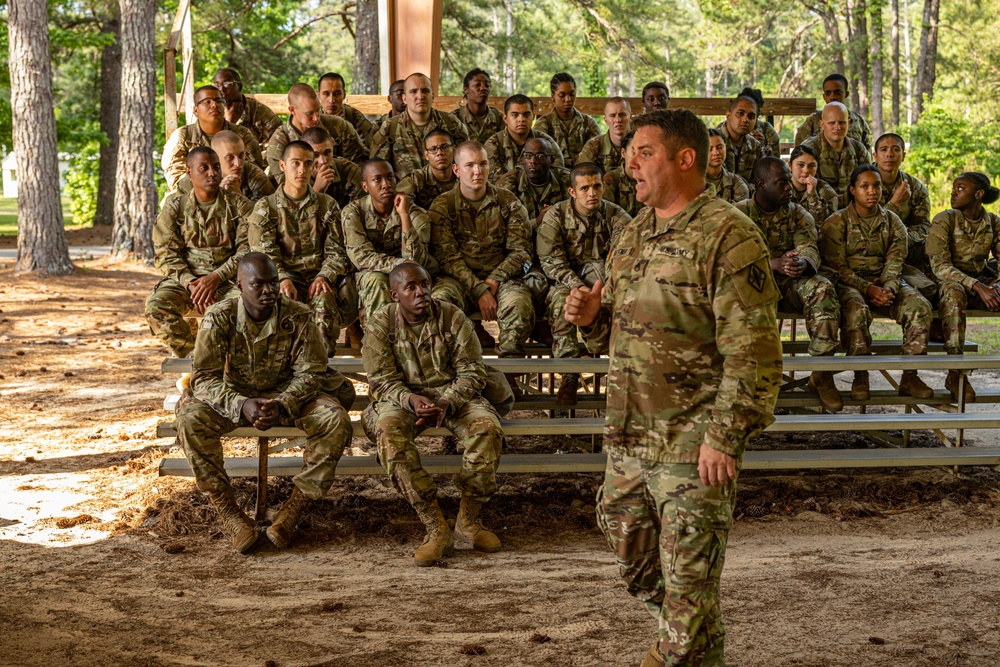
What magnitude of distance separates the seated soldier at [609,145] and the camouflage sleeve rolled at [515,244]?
1.53m

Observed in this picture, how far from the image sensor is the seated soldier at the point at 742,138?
9102 millimetres

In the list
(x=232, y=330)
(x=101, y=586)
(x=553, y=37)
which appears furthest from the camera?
(x=553, y=37)

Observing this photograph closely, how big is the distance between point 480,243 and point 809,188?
2.72 m

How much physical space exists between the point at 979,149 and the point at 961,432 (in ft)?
56.3

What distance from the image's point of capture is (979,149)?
2225 centimetres

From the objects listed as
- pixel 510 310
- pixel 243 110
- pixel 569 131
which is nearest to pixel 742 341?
pixel 510 310

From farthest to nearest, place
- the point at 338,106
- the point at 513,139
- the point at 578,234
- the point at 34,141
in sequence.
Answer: the point at 34,141 < the point at 338,106 < the point at 513,139 < the point at 578,234

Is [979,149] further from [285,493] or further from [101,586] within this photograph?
[101,586]

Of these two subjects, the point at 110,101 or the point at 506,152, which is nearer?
the point at 506,152

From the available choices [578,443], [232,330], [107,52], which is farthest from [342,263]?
[107,52]

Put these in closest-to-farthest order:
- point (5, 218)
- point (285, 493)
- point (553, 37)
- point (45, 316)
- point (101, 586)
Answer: point (101, 586), point (285, 493), point (45, 316), point (553, 37), point (5, 218)

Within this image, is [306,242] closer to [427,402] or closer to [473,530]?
[427,402]

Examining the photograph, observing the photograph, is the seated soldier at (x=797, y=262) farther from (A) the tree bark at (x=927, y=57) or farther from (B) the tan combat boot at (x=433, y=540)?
(A) the tree bark at (x=927, y=57)

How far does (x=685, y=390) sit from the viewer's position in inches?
136
